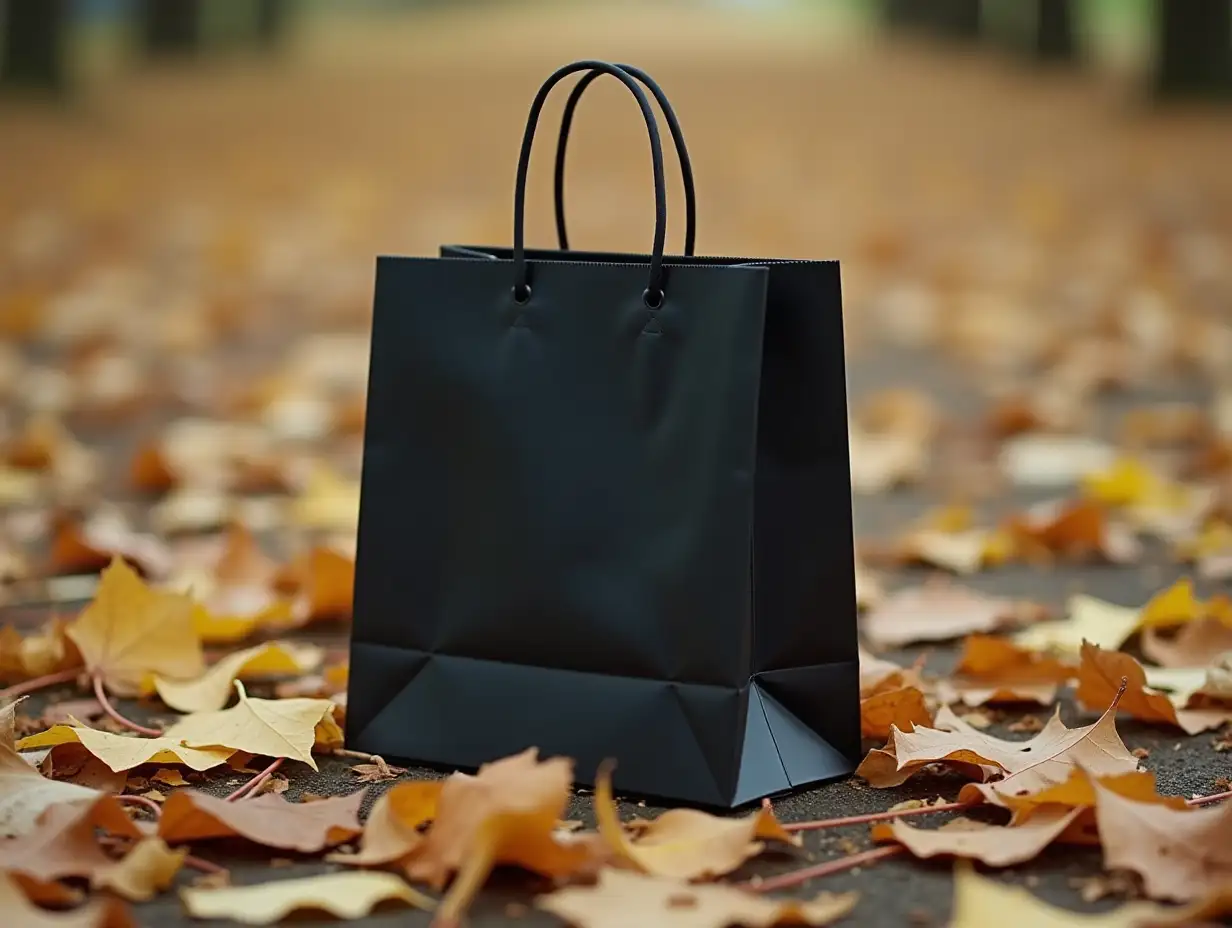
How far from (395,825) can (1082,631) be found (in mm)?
1207

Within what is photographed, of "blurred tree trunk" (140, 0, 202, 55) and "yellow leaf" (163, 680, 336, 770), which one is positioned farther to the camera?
"blurred tree trunk" (140, 0, 202, 55)

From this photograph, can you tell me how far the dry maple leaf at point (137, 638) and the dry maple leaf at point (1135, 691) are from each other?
1159mm

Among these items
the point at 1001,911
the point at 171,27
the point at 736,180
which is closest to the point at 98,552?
the point at 1001,911

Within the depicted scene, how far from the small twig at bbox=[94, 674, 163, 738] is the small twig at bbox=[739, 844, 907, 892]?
31.6 inches

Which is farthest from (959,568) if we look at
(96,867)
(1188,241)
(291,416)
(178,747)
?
(1188,241)

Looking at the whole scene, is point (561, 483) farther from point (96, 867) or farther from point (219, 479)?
point (219, 479)

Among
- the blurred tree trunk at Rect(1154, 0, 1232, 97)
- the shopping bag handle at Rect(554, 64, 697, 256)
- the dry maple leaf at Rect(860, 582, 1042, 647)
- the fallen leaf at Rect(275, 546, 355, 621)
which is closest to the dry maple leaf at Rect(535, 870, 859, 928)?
the shopping bag handle at Rect(554, 64, 697, 256)

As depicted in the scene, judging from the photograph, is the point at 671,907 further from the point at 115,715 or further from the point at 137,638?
the point at 137,638

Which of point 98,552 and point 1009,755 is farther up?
point 98,552

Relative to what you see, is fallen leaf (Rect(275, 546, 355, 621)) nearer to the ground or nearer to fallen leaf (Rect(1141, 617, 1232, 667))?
the ground

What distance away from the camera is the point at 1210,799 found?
171 centimetres

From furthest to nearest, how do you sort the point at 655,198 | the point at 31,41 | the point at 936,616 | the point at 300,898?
the point at 31,41 < the point at 936,616 < the point at 655,198 < the point at 300,898

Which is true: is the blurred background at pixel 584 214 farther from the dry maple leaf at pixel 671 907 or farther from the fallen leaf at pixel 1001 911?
the fallen leaf at pixel 1001 911

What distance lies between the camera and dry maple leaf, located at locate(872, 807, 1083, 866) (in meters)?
1.54
